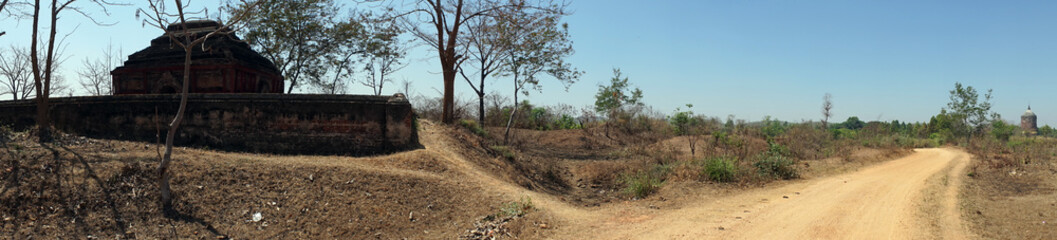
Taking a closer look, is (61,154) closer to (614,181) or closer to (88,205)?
(88,205)

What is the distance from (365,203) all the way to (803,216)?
583 cm

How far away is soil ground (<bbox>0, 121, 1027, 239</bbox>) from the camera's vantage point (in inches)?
244

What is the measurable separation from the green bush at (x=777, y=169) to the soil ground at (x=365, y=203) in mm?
794

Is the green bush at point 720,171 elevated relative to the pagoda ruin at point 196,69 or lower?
lower

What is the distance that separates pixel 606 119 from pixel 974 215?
17.4m

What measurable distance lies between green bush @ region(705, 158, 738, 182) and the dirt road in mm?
658

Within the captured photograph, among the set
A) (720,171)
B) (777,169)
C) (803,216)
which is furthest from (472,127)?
(803,216)

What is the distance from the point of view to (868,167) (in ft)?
42.7

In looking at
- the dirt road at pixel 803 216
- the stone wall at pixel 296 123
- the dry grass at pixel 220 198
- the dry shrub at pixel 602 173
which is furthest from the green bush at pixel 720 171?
the stone wall at pixel 296 123

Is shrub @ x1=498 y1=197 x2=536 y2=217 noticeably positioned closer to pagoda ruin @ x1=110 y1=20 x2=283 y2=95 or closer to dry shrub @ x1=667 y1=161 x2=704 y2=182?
dry shrub @ x1=667 y1=161 x2=704 y2=182

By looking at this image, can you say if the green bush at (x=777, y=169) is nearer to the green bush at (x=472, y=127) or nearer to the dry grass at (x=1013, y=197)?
the dry grass at (x=1013, y=197)

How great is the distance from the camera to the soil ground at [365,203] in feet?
20.3

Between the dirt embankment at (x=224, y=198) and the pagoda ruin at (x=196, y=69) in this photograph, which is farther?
the pagoda ruin at (x=196, y=69)

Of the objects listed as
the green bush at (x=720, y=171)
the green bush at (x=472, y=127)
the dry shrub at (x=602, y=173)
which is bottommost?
the dry shrub at (x=602, y=173)
